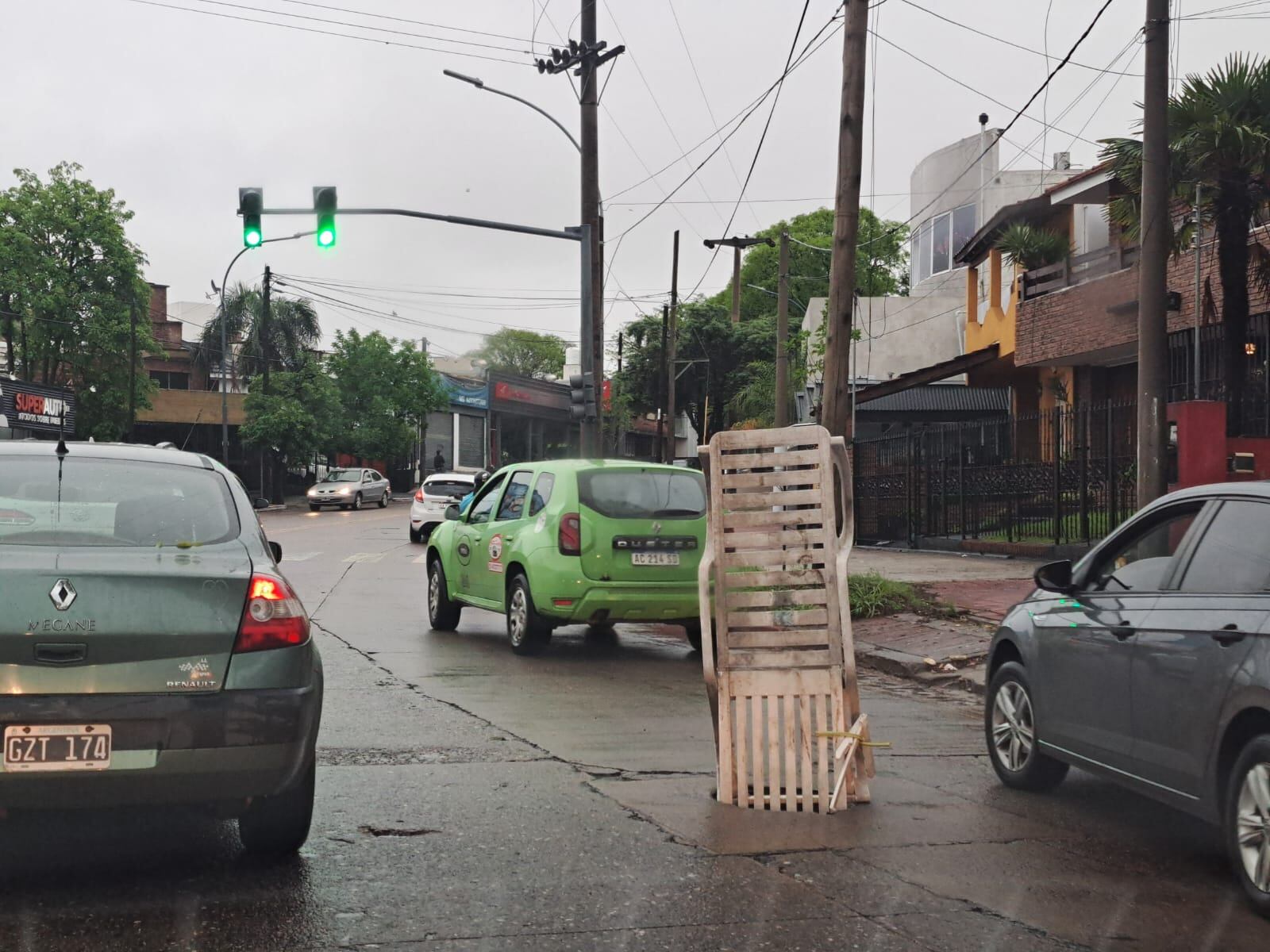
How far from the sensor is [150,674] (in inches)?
181

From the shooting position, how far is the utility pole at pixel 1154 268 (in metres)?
12.0

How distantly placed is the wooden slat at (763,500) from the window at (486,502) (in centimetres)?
676

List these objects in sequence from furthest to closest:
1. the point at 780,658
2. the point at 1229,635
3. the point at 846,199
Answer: the point at 846,199 → the point at 780,658 → the point at 1229,635

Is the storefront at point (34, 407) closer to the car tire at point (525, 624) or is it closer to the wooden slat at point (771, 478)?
the car tire at point (525, 624)

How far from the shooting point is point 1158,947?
4.26m

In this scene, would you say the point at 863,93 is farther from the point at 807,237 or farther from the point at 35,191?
the point at 807,237

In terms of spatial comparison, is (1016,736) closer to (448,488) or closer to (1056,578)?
(1056,578)

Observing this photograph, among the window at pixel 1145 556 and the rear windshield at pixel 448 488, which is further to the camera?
the rear windshield at pixel 448 488

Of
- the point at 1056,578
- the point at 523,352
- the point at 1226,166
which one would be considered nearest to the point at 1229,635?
the point at 1056,578

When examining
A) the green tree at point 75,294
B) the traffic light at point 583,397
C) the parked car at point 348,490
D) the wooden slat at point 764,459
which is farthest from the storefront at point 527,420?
the wooden slat at point 764,459

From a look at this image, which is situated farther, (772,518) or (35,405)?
(35,405)

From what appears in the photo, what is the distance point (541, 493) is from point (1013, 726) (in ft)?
19.6

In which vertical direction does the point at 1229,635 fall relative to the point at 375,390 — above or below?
below

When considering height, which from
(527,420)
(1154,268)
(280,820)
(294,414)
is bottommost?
(280,820)
